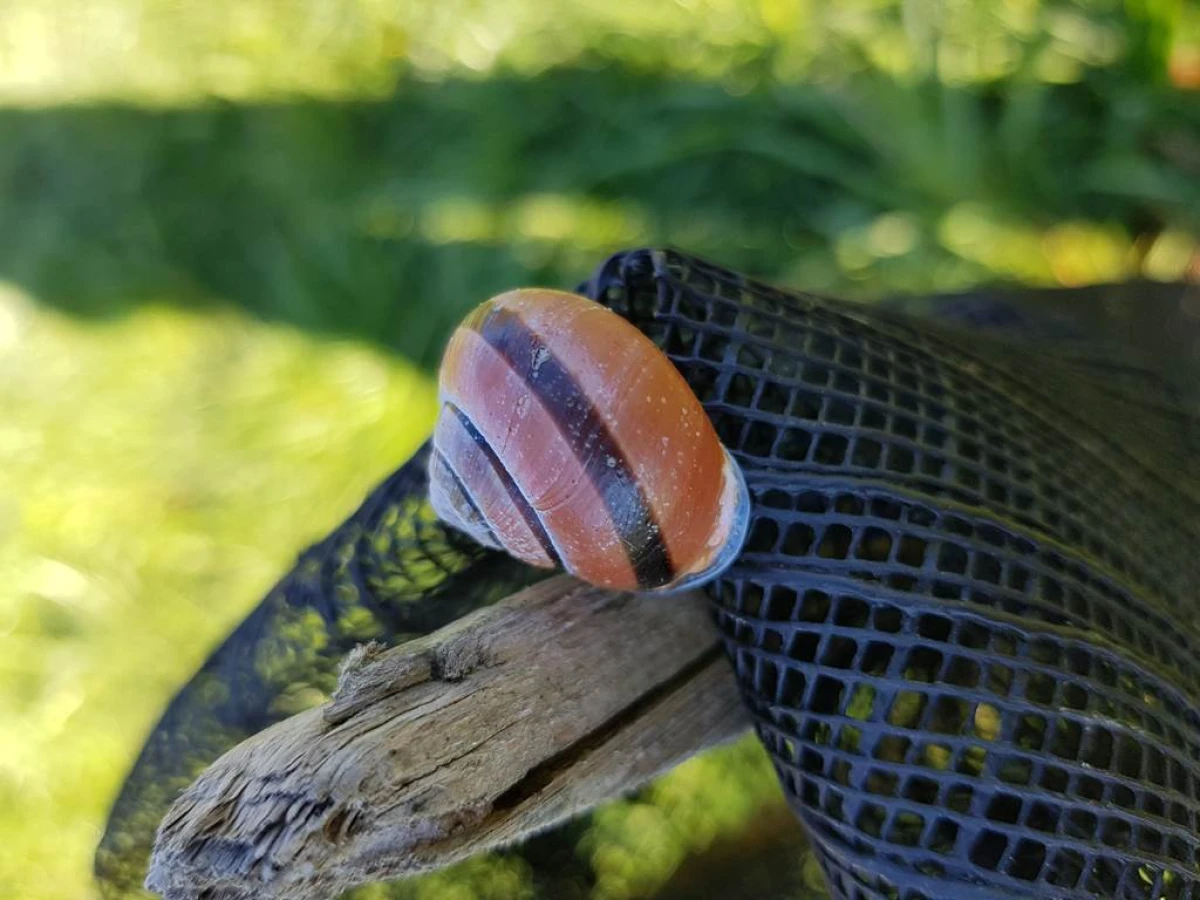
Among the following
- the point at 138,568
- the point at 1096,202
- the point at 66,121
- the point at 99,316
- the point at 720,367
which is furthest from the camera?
the point at 66,121

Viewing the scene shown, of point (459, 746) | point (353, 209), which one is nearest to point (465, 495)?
point (459, 746)

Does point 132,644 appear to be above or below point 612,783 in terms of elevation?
below

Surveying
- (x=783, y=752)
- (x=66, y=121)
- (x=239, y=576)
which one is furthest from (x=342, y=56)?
(x=783, y=752)

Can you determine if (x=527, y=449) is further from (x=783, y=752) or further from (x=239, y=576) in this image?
(x=239, y=576)

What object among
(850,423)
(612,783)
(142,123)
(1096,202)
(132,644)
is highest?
(142,123)

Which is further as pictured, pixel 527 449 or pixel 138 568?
pixel 138 568

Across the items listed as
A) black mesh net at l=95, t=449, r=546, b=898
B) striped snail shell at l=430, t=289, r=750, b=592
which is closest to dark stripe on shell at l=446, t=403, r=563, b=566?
striped snail shell at l=430, t=289, r=750, b=592

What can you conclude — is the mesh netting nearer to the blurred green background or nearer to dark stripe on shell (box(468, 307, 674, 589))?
dark stripe on shell (box(468, 307, 674, 589))
